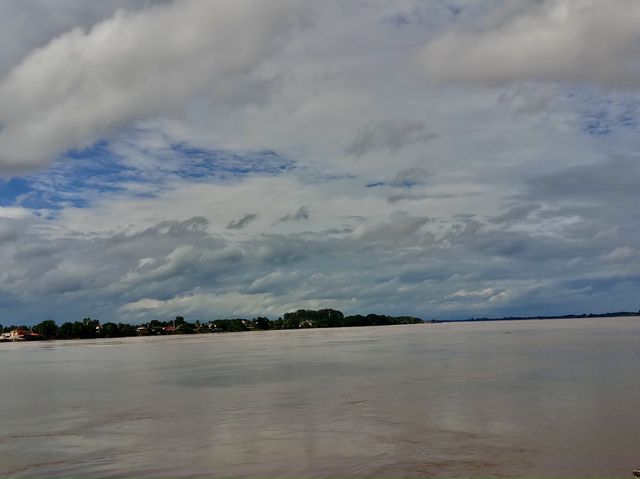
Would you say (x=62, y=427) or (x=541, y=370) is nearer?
(x=62, y=427)

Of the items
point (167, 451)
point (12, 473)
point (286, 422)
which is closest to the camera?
point (12, 473)

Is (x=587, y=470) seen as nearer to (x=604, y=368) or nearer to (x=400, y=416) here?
(x=400, y=416)

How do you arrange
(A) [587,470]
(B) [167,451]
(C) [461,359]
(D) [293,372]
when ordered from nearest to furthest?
(A) [587,470]
(B) [167,451]
(D) [293,372]
(C) [461,359]

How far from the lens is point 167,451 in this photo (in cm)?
1858

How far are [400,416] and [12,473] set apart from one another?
13.2 m

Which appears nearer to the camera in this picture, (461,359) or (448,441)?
(448,441)

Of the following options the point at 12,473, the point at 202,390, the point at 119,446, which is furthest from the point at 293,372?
→ the point at 12,473

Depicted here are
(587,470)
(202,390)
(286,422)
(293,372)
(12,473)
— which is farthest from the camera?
(293,372)

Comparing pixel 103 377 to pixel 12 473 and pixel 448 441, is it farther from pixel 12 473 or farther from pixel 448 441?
pixel 448 441

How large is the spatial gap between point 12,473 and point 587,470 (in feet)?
49.6

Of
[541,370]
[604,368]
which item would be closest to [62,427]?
[541,370]

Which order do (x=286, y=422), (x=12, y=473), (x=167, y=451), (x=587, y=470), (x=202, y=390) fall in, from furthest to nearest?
(x=202, y=390) → (x=286, y=422) → (x=167, y=451) → (x=12, y=473) → (x=587, y=470)

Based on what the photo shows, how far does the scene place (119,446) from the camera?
19578mm

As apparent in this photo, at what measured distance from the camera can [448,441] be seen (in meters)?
18.6
